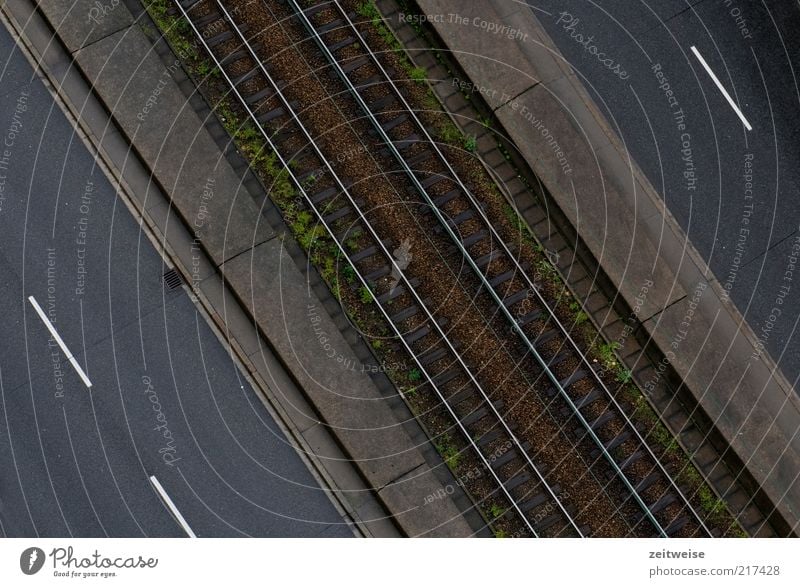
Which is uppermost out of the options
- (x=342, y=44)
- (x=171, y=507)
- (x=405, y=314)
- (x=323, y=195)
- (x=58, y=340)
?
(x=342, y=44)

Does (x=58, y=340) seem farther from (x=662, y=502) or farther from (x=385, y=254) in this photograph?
(x=662, y=502)

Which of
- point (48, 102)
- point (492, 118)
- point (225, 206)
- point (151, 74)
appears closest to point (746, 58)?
point (492, 118)

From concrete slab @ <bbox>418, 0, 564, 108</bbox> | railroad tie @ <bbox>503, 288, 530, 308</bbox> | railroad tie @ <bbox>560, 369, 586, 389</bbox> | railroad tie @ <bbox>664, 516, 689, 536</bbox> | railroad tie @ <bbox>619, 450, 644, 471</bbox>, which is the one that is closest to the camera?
railroad tie @ <bbox>664, 516, 689, 536</bbox>

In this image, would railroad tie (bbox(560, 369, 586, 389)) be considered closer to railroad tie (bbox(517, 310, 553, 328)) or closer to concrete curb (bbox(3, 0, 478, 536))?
railroad tie (bbox(517, 310, 553, 328))

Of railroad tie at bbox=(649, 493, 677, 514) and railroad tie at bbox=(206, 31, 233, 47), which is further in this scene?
railroad tie at bbox=(206, 31, 233, 47)

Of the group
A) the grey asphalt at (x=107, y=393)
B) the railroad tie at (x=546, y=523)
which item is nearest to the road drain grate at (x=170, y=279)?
the grey asphalt at (x=107, y=393)

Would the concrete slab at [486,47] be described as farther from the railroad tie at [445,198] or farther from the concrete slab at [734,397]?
the concrete slab at [734,397]

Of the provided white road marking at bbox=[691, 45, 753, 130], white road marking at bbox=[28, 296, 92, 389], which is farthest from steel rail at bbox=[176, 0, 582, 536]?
white road marking at bbox=[691, 45, 753, 130]

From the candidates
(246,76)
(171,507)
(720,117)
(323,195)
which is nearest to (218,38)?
(246,76)
